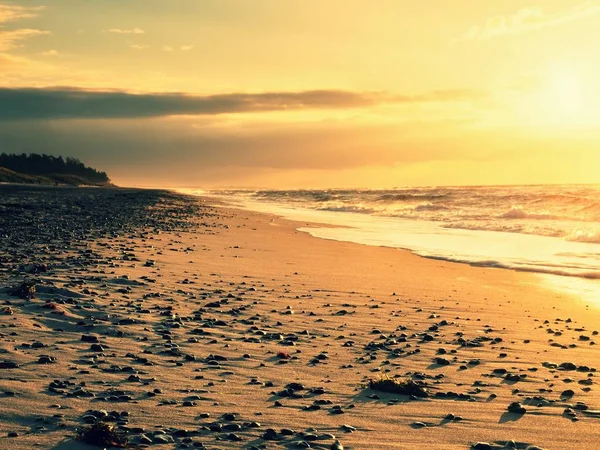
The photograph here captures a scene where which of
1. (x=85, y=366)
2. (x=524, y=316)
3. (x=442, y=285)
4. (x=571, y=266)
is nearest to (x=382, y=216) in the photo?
(x=571, y=266)

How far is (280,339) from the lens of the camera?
34.6 feet

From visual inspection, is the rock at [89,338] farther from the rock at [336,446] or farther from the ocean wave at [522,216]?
the ocean wave at [522,216]

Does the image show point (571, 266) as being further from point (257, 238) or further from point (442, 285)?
point (257, 238)

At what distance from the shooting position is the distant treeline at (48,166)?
296ft

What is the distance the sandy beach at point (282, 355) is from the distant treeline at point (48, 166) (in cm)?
7778

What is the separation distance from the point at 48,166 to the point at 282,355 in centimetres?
9378

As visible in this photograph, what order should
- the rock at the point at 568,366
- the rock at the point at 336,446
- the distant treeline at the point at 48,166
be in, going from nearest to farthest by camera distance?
the rock at the point at 336,446 → the rock at the point at 568,366 → the distant treeline at the point at 48,166

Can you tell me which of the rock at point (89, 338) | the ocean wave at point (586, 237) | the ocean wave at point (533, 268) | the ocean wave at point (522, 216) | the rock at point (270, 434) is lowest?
the rock at point (270, 434)

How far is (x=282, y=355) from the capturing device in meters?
9.51

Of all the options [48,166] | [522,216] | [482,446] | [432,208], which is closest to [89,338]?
[482,446]

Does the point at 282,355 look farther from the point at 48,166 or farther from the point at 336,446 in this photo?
the point at 48,166

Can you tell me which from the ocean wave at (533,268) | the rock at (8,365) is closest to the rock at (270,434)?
the rock at (8,365)

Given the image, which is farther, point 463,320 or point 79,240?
point 79,240

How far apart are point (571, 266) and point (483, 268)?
2.75m
